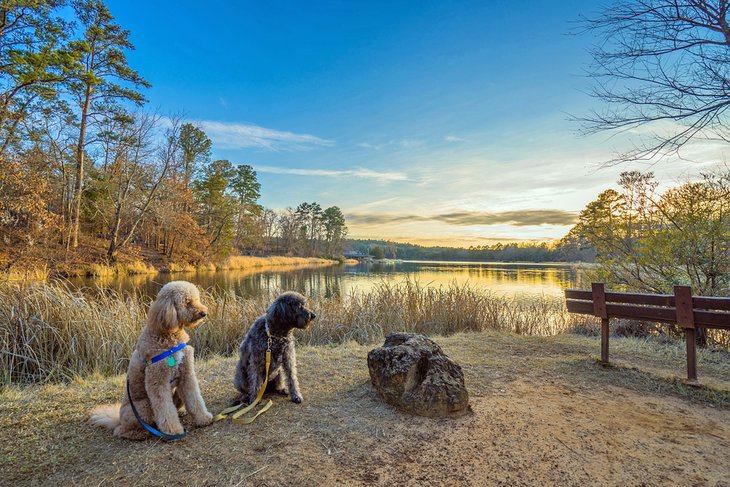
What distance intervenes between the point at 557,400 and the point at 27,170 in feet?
65.1

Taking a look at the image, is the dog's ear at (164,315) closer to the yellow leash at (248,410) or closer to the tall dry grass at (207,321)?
the yellow leash at (248,410)

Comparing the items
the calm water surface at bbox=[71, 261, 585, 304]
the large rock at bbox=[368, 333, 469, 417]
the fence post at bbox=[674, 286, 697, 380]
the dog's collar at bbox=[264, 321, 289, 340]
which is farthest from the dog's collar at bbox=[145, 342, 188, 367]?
the calm water surface at bbox=[71, 261, 585, 304]

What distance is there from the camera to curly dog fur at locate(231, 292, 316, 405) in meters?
3.23

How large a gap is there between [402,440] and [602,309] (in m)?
3.65

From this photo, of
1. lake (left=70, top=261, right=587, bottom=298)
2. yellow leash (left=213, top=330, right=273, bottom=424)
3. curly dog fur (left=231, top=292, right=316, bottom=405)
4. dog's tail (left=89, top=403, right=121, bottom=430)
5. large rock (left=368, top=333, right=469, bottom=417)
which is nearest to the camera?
dog's tail (left=89, top=403, right=121, bottom=430)

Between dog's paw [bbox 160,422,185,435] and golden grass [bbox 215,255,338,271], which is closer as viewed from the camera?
dog's paw [bbox 160,422,185,435]

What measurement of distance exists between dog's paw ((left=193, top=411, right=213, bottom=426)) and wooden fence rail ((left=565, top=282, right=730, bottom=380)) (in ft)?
16.4

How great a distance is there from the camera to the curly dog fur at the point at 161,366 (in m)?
2.48

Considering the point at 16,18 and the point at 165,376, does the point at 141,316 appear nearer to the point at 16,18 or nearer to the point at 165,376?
the point at 165,376

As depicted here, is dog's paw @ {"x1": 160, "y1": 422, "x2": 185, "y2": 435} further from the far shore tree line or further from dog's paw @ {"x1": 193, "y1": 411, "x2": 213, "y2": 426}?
the far shore tree line

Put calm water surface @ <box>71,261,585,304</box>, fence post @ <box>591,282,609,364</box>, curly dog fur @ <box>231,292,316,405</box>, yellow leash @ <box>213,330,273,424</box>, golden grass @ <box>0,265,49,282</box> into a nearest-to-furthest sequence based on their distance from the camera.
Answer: yellow leash @ <box>213,330,273,424</box>, curly dog fur @ <box>231,292,316,405</box>, fence post @ <box>591,282,609,364</box>, golden grass @ <box>0,265,49,282</box>, calm water surface @ <box>71,261,585,304</box>

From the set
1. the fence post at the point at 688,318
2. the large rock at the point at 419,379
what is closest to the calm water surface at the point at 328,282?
the large rock at the point at 419,379

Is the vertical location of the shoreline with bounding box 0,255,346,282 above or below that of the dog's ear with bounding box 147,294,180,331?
below

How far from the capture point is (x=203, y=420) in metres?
2.79
